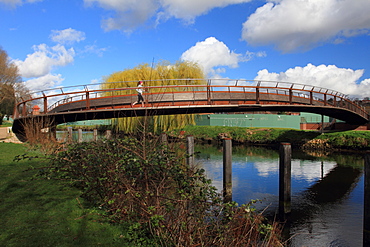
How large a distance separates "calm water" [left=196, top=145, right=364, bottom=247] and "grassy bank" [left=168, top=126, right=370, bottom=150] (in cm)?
367

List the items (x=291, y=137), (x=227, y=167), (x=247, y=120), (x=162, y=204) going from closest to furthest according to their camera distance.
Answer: (x=162, y=204), (x=227, y=167), (x=291, y=137), (x=247, y=120)

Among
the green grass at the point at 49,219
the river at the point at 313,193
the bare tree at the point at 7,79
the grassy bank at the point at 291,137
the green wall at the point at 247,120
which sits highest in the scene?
the bare tree at the point at 7,79

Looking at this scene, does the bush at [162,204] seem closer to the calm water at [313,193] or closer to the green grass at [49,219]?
the green grass at [49,219]

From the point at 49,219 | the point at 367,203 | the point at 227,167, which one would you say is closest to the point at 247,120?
the point at 227,167

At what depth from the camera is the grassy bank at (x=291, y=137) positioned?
2372 centimetres

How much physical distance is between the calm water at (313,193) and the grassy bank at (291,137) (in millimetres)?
3673

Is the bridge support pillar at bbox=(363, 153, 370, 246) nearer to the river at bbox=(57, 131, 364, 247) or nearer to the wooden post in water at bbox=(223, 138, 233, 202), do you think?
the river at bbox=(57, 131, 364, 247)

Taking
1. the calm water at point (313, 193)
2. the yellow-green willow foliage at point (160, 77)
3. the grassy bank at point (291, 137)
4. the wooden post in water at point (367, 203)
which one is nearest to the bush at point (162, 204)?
the calm water at point (313, 193)

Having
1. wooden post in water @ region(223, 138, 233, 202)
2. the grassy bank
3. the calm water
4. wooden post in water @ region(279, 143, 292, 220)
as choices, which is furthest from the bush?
the grassy bank

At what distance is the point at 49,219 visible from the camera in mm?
5289

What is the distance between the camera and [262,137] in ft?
101

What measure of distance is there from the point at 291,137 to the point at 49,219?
2599 cm

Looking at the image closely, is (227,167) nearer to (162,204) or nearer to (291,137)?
(162,204)

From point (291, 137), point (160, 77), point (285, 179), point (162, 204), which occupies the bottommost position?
point (285, 179)
